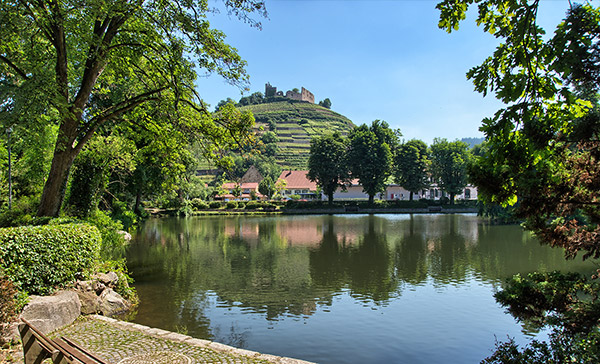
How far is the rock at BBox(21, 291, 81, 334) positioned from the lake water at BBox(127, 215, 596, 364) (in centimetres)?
192

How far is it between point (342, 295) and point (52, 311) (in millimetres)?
7871

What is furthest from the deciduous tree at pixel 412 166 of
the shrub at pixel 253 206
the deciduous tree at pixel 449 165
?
the shrub at pixel 253 206

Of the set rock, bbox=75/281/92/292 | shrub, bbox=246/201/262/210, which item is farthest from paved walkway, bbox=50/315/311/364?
shrub, bbox=246/201/262/210

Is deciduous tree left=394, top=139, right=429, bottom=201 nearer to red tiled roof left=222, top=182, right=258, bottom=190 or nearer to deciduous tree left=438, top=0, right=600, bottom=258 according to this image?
red tiled roof left=222, top=182, right=258, bottom=190

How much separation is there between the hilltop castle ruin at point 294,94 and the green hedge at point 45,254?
6716 inches

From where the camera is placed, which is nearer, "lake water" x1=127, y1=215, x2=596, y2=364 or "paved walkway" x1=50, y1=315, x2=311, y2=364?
"paved walkway" x1=50, y1=315, x2=311, y2=364

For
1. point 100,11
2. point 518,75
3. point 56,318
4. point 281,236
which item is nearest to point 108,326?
point 56,318

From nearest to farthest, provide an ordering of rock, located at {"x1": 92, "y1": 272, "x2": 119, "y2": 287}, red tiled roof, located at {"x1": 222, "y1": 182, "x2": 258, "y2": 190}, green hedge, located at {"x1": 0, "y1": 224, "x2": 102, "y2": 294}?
1. green hedge, located at {"x1": 0, "y1": 224, "x2": 102, "y2": 294}
2. rock, located at {"x1": 92, "y1": 272, "x2": 119, "y2": 287}
3. red tiled roof, located at {"x1": 222, "y1": 182, "x2": 258, "y2": 190}

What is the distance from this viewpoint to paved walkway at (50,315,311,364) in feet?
18.5

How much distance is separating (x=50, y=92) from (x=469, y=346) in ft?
35.6

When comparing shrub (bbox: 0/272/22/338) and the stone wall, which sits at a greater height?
the stone wall

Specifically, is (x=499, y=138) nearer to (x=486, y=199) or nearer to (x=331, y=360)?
(x=486, y=199)

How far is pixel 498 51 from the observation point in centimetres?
403

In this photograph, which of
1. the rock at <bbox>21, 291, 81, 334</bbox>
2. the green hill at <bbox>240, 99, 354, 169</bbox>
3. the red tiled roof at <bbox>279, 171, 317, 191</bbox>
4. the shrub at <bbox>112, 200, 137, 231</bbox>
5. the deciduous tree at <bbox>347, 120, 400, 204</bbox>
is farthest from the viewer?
the green hill at <bbox>240, 99, 354, 169</bbox>
